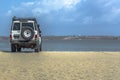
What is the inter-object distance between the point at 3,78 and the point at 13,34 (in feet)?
53.7

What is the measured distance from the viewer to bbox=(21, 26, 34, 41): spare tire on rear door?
30.5 metres

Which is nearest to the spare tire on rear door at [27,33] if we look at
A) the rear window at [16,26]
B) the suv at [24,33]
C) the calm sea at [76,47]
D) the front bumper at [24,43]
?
the suv at [24,33]

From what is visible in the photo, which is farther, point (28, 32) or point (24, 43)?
point (24, 43)

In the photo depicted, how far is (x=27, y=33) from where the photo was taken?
30453mm

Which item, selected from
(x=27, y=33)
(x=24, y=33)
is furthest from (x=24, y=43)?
(x=27, y=33)

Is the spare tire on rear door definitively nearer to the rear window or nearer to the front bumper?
the front bumper

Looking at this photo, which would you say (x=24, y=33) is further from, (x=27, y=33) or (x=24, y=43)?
(x=24, y=43)

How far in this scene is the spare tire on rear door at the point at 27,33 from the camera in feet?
100

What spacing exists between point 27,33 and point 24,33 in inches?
10.5

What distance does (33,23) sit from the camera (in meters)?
31.0

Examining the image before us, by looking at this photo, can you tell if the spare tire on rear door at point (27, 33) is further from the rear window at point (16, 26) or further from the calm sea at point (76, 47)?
the calm sea at point (76, 47)

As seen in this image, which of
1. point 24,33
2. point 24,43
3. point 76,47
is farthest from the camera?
point 76,47

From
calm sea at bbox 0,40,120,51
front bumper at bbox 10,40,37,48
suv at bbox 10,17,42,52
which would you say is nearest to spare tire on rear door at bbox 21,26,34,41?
suv at bbox 10,17,42,52

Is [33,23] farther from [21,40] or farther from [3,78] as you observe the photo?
[3,78]
